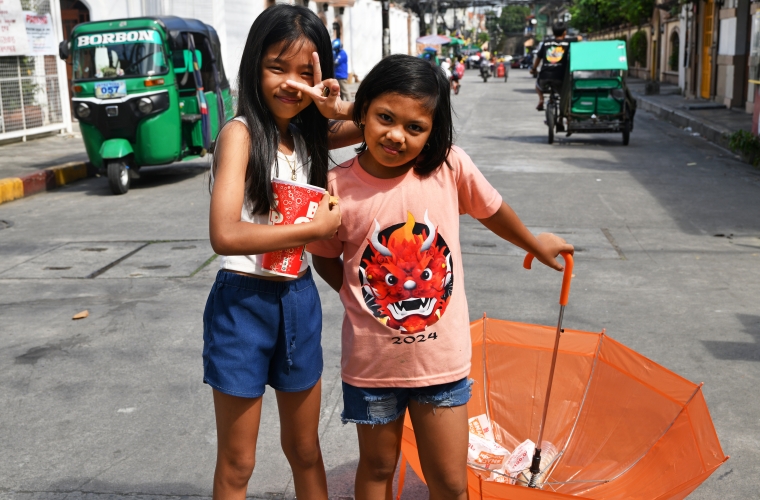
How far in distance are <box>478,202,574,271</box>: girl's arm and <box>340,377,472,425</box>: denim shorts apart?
46 cm

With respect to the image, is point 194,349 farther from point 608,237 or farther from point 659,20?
point 659,20

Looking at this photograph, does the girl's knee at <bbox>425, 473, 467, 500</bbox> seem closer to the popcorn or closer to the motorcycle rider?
the popcorn

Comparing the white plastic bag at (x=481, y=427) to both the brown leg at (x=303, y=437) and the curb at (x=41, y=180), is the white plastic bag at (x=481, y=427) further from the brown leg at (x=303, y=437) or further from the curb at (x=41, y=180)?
the curb at (x=41, y=180)

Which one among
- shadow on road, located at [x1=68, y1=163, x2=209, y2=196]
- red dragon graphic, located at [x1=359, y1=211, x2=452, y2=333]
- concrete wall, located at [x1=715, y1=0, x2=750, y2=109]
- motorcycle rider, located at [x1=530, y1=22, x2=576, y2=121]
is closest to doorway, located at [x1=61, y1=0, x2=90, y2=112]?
shadow on road, located at [x1=68, y1=163, x2=209, y2=196]

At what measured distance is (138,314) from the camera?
516 centimetres

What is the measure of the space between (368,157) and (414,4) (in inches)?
2660

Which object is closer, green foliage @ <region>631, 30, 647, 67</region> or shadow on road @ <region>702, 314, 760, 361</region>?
shadow on road @ <region>702, 314, 760, 361</region>

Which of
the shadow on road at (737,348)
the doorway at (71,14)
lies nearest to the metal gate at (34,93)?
the doorway at (71,14)

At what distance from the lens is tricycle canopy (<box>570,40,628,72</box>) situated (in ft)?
44.0

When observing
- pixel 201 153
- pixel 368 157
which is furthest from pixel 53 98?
pixel 368 157

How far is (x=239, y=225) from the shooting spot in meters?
2.04

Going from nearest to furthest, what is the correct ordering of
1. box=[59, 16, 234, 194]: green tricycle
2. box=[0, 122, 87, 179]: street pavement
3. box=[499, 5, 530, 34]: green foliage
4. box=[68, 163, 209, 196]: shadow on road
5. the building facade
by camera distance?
box=[59, 16, 234, 194]: green tricycle → box=[68, 163, 209, 196]: shadow on road → box=[0, 122, 87, 179]: street pavement → the building facade → box=[499, 5, 530, 34]: green foliage

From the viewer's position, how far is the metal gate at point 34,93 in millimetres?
13812

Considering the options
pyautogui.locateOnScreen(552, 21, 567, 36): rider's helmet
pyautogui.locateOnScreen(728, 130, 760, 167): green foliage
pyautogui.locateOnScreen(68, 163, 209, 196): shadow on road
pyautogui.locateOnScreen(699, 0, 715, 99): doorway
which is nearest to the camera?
pyautogui.locateOnScreen(68, 163, 209, 196): shadow on road
